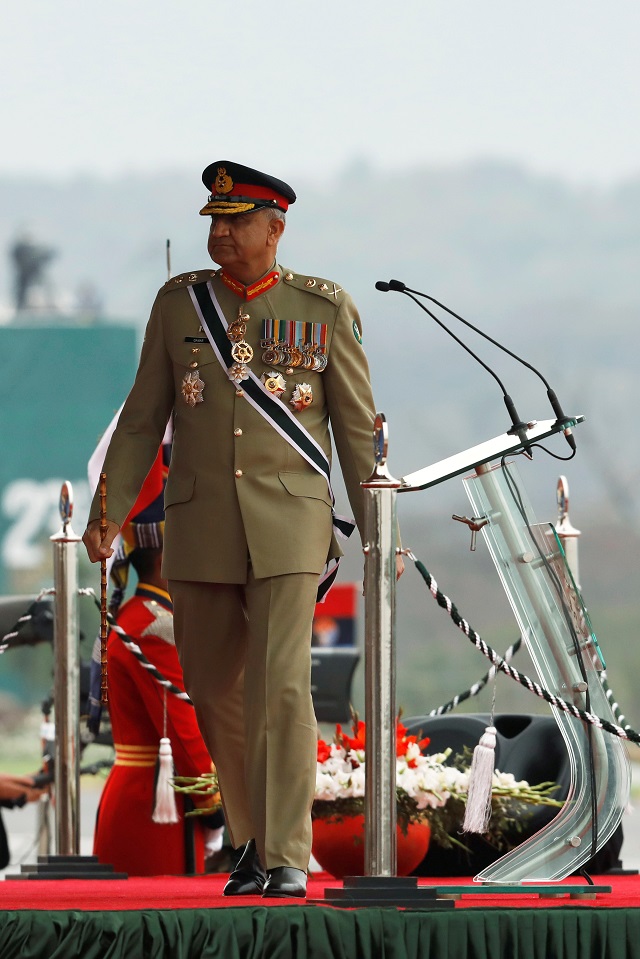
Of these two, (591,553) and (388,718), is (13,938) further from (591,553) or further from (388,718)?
(591,553)

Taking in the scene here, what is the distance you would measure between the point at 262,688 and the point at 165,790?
1.71 meters

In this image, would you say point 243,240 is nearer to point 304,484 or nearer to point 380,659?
point 304,484

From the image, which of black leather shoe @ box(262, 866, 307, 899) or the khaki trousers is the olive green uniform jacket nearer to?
the khaki trousers

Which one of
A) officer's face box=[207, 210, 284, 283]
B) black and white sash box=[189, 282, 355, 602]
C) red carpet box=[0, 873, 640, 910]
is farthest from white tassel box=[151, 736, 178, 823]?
officer's face box=[207, 210, 284, 283]

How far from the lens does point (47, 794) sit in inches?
312

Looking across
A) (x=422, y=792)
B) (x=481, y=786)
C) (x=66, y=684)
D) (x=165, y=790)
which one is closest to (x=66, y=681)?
(x=66, y=684)

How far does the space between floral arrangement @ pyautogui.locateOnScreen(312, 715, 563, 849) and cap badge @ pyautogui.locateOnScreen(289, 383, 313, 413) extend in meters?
1.35

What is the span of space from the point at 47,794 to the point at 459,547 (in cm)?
2842

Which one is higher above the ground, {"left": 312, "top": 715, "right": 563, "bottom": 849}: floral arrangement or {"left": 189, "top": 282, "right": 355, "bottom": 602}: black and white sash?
{"left": 189, "top": 282, "right": 355, "bottom": 602}: black and white sash

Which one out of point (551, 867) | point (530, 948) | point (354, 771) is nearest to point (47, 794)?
point (354, 771)

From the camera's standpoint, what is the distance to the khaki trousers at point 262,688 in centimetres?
410

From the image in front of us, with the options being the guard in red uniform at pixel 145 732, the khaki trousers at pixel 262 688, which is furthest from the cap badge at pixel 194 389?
the guard in red uniform at pixel 145 732

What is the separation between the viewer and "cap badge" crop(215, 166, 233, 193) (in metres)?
4.35

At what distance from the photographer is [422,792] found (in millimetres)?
5285
